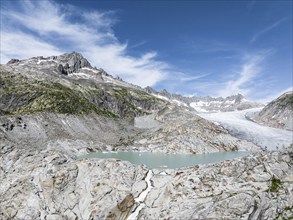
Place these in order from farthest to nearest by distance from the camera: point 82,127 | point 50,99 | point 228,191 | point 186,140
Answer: point 50,99 → point 82,127 → point 186,140 → point 228,191

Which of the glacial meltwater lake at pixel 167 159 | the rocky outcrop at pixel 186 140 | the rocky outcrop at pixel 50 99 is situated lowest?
the glacial meltwater lake at pixel 167 159

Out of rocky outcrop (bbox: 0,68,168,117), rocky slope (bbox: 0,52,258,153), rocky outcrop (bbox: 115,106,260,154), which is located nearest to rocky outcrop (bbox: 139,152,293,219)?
rocky outcrop (bbox: 115,106,260,154)

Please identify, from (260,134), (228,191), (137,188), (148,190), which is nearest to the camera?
(228,191)

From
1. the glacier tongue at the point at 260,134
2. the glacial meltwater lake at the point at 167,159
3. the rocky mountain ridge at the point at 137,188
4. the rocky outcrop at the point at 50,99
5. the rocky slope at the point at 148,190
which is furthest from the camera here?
the rocky outcrop at the point at 50,99

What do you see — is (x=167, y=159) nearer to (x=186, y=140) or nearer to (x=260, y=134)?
(x=186, y=140)

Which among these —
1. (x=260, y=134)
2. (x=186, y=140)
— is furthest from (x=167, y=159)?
(x=260, y=134)

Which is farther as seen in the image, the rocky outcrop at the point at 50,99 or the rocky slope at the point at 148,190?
the rocky outcrop at the point at 50,99

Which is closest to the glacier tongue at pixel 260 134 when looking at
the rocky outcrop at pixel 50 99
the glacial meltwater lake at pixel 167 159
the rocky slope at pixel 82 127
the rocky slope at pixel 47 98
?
the rocky slope at pixel 82 127

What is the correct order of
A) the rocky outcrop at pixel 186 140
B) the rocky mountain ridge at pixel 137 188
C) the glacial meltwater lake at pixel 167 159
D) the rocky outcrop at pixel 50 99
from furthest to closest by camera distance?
the rocky outcrop at pixel 50 99, the rocky outcrop at pixel 186 140, the glacial meltwater lake at pixel 167 159, the rocky mountain ridge at pixel 137 188

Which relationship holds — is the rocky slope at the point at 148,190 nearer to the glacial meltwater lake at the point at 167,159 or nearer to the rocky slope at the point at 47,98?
the glacial meltwater lake at the point at 167,159
